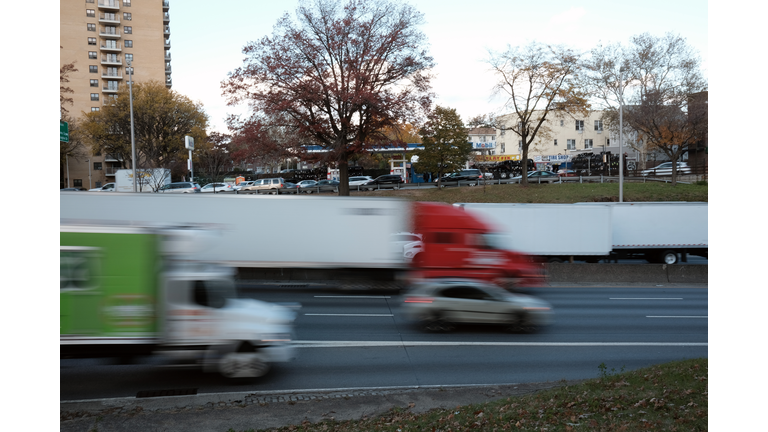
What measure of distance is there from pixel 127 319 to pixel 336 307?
828 centimetres

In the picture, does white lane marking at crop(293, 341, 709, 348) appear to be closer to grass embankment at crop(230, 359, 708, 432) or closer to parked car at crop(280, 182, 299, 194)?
grass embankment at crop(230, 359, 708, 432)

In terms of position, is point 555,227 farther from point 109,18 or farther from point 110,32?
point 109,18

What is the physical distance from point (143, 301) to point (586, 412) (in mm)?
6695

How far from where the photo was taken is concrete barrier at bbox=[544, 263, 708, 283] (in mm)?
23234

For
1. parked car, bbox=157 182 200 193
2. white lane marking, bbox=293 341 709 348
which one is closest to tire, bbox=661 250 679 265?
white lane marking, bbox=293 341 709 348

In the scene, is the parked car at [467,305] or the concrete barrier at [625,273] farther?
the concrete barrier at [625,273]

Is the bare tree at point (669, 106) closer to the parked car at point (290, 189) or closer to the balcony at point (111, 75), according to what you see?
the parked car at point (290, 189)

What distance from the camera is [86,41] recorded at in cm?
8869

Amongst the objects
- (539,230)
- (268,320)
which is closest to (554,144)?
(539,230)

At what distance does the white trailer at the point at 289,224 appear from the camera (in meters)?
18.1

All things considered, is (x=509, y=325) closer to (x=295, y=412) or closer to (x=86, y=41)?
(x=295, y=412)

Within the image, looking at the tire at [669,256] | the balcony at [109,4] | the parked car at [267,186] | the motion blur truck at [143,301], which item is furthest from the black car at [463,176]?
the balcony at [109,4]

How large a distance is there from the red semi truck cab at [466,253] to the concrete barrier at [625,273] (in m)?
6.72

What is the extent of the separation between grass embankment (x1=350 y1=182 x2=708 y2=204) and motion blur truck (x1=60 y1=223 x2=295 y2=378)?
3142cm
